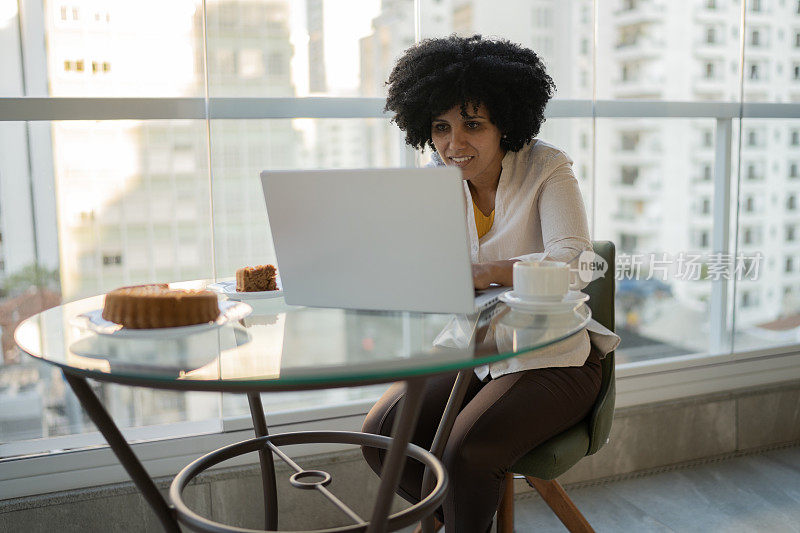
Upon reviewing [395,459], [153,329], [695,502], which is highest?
[153,329]

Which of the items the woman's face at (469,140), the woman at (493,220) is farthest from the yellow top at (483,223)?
the woman's face at (469,140)

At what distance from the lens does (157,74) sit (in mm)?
2230

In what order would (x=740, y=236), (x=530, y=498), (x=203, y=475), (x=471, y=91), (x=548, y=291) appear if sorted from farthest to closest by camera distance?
(x=740, y=236) < (x=530, y=498) < (x=203, y=475) < (x=471, y=91) < (x=548, y=291)

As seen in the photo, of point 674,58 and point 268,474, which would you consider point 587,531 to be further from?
point 674,58

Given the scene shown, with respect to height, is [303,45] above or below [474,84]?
above

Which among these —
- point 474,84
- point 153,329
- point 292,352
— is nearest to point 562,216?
point 474,84

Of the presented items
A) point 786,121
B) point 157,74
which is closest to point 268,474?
point 157,74

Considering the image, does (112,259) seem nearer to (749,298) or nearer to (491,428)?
(491,428)

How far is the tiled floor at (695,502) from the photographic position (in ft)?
8.09

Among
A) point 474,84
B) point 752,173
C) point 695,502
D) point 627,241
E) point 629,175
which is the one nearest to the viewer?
point 474,84

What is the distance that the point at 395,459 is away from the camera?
4.04 ft

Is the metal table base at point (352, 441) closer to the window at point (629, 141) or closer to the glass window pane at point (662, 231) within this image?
the glass window pane at point (662, 231)

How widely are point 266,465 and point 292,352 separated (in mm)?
752

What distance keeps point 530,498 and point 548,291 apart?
1567 millimetres
